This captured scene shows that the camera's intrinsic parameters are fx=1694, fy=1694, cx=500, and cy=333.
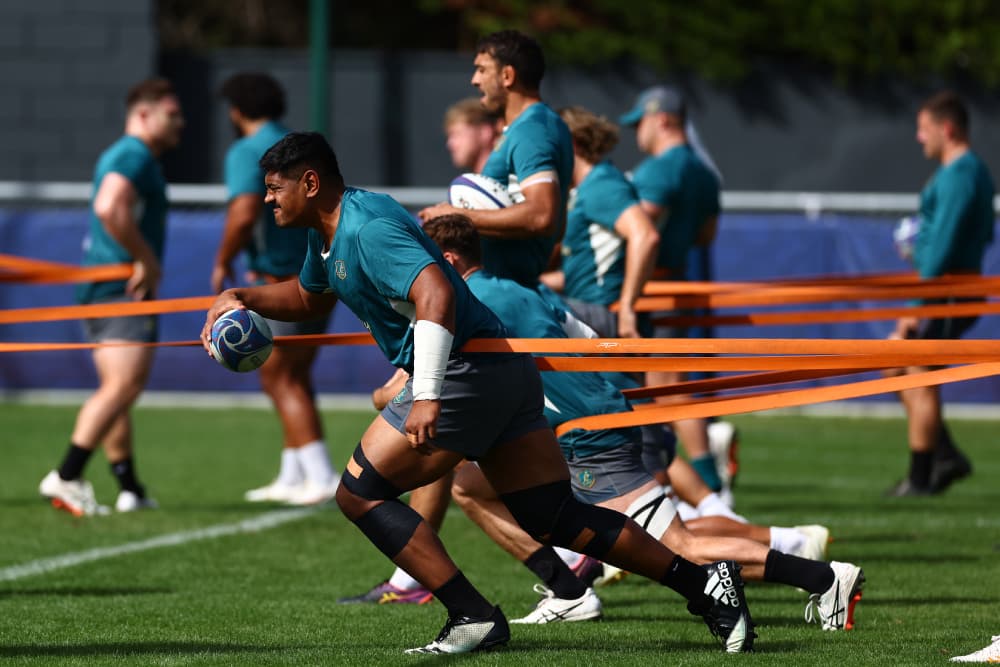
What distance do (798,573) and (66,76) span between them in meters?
16.5

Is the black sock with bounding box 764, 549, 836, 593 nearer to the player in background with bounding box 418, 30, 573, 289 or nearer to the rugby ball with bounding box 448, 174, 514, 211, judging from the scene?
the player in background with bounding box 418, 30, 573, 289

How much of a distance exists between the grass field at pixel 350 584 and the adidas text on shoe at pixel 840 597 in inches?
3.2

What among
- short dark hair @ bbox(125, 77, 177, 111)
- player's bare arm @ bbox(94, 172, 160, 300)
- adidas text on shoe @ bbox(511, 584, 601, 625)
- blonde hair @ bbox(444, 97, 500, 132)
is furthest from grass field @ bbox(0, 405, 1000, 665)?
short dark hair @ bbox(125, 77, 177, 111)

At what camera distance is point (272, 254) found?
33.2 feet

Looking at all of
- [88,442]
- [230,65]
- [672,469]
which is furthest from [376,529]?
[230,65]

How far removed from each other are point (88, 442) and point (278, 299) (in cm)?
403

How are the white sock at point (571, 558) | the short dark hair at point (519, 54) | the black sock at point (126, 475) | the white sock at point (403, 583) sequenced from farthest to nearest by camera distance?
the black sock at point (126, 475), the white sock at point (571, 558), the short dark hair at point (519, 54), the white sock at point (403, 583)

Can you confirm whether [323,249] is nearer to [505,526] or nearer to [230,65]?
[505,526]

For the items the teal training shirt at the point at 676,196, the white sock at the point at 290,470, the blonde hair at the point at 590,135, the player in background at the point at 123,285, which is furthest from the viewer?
the white sock at the point at 290,470

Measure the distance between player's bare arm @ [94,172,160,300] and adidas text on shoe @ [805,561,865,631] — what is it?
484 centimetres

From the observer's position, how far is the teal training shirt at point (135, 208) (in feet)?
31.4

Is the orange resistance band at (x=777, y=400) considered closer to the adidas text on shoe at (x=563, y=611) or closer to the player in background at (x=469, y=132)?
the adidas text on shoe at (x=563, y=611)

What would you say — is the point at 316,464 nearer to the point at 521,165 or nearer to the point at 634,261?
the point at 634,261

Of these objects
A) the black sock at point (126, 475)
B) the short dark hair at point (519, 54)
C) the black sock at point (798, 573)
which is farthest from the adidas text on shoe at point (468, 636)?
the black sock at point (126, 475)
